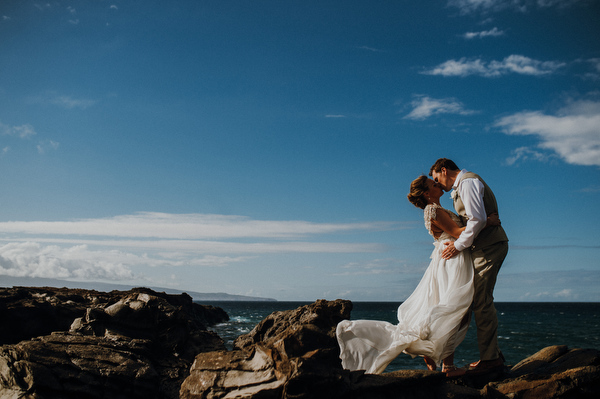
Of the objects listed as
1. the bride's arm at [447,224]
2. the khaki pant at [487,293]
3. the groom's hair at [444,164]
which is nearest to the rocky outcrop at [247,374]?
the khaki pant at [487,293]

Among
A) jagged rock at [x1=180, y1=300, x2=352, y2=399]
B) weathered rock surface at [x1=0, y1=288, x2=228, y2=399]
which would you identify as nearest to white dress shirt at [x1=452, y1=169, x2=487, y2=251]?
jagged rock at [x1=180, y1=300, x2=352, y2=399]

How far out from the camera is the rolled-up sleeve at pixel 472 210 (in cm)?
604

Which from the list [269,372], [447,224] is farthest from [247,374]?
[447,224]

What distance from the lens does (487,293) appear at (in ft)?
20.8

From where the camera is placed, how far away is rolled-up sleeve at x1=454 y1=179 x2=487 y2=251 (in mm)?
6035

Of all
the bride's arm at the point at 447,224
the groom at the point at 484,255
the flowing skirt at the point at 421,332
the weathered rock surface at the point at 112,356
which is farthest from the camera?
the bride's arm at the point at 447,224

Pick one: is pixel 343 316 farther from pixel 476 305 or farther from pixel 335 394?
pixel 335 394

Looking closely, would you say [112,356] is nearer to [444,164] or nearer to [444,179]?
[444,179]

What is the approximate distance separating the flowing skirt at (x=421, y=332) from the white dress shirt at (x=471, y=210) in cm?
33

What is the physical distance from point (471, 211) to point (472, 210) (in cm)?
2

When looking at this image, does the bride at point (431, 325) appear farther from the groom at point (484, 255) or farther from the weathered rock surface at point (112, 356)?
the weathered rock surface at point (112, 356)

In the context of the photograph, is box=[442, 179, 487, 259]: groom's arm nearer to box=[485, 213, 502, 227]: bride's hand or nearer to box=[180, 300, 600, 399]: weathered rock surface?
box=[485, 213, 502, 227]: bride's hand

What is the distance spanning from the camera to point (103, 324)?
30.6 feet

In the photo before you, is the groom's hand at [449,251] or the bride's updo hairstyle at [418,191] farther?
the bride's updo hairstyle at [418,191]
